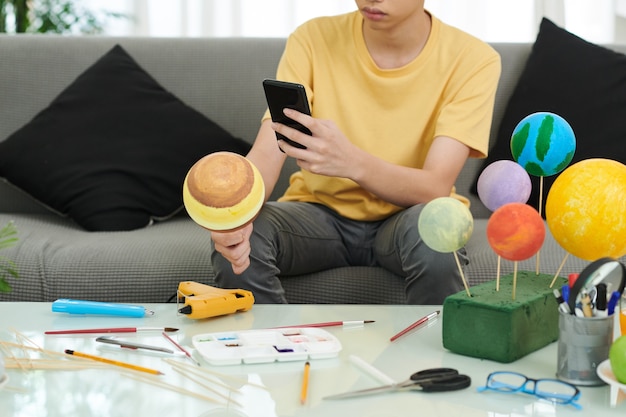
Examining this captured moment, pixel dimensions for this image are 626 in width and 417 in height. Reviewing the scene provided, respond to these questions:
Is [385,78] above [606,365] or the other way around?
above

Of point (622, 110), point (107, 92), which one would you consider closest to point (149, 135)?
point (107, 92)

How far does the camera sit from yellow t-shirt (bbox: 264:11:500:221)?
190 centimetres

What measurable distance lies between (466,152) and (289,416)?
3.49 feet

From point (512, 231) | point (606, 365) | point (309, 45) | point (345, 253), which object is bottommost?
point (345, 253)

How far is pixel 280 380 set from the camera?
3.30 feet

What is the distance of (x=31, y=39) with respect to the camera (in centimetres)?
249

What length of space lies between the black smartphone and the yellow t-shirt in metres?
0.47

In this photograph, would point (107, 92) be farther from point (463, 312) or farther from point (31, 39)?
point (463, 312)

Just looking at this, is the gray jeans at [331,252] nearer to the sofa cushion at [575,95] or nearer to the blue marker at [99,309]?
the blue marker at [99,309]

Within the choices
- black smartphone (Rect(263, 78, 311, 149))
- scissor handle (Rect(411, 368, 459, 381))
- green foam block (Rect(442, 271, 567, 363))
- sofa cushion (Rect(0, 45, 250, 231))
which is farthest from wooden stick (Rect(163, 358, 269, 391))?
sofa cushion (Rect(0, 45, 250, 231))

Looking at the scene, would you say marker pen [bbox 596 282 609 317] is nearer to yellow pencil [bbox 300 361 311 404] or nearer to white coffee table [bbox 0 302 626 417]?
white coffee table [bbox 0 302 626 417]

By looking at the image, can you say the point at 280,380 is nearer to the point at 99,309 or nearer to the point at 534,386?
the point at 534,386

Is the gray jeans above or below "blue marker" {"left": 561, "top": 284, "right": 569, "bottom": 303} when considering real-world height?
below

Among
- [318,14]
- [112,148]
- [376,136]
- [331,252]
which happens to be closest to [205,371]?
[331,252]
